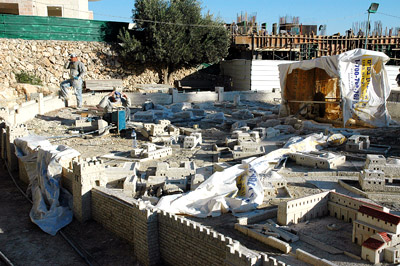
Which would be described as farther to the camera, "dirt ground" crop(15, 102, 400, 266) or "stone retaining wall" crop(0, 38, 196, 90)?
"stone retaining wall" crop(0, 38, 196, 90)

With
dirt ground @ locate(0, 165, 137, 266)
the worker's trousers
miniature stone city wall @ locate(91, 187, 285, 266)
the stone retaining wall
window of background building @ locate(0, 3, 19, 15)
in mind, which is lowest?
dirt ground @ locate(0, 165, 137, 266)

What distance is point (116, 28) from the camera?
35.1 m

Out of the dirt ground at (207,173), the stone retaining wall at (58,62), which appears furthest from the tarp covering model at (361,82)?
the stone retaining wall at (58,62)

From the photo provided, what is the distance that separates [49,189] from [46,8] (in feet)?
85.8

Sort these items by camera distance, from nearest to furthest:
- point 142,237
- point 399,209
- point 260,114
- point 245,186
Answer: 1. point 142,237
2. point 399,209
3. point 245,186
4. point 260,114

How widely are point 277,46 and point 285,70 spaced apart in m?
12.4

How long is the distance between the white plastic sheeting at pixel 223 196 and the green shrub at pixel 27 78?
22.8 meters

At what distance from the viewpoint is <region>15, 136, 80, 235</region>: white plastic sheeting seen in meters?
11.7

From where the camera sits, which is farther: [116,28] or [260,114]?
[116,28]

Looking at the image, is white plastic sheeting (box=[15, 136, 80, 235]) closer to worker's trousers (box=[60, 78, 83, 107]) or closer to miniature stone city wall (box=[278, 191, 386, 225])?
miniature stone city wall (box=[278, 191, 386, 225])

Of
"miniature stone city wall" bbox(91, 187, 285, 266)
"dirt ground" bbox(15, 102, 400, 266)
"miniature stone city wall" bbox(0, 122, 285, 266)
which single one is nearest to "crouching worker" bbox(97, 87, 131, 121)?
"dirt ground" bbox(15, 102, 400, 266)

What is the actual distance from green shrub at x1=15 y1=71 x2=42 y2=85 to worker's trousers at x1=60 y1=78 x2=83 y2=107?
5.67 m

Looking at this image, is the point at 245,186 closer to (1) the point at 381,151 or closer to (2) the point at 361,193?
(2) the point at 361,193

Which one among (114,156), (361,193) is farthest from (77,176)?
(361,193)
